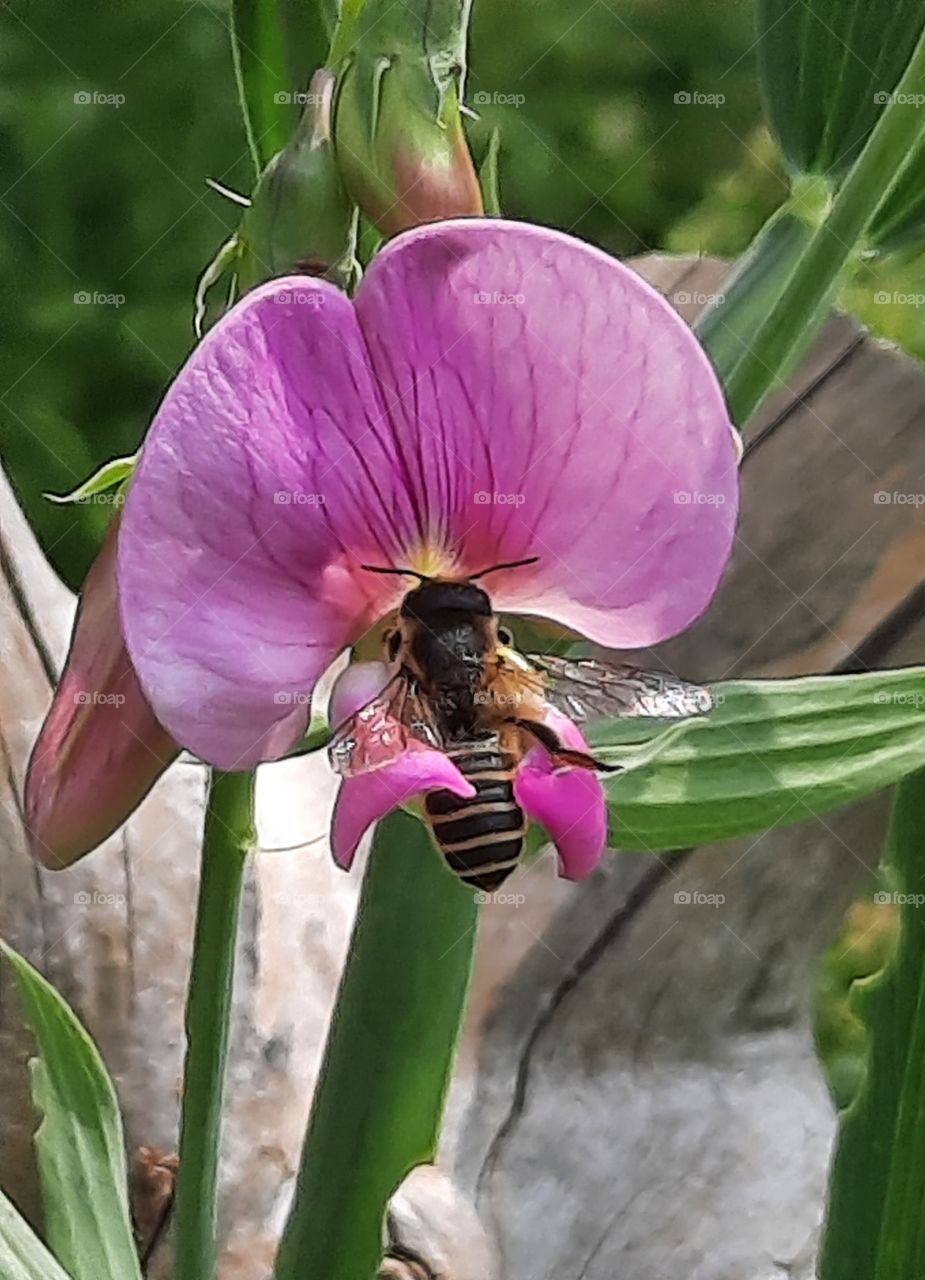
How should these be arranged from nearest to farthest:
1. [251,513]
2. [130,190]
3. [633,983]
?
[251,513], [633,983], [130,190]

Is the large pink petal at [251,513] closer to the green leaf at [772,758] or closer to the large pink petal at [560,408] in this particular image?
the large pink petal at [560,408]

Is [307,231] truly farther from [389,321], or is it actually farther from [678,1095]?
[678,1095]

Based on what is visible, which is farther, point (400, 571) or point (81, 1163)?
point (81, 1163)

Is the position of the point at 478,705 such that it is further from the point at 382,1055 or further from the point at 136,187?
the point at 136,187

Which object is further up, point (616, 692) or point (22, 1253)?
point (616, 692)

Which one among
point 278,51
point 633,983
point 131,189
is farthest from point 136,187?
point 278,51

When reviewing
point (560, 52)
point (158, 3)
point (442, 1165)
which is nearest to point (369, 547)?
point (442, 1165)
